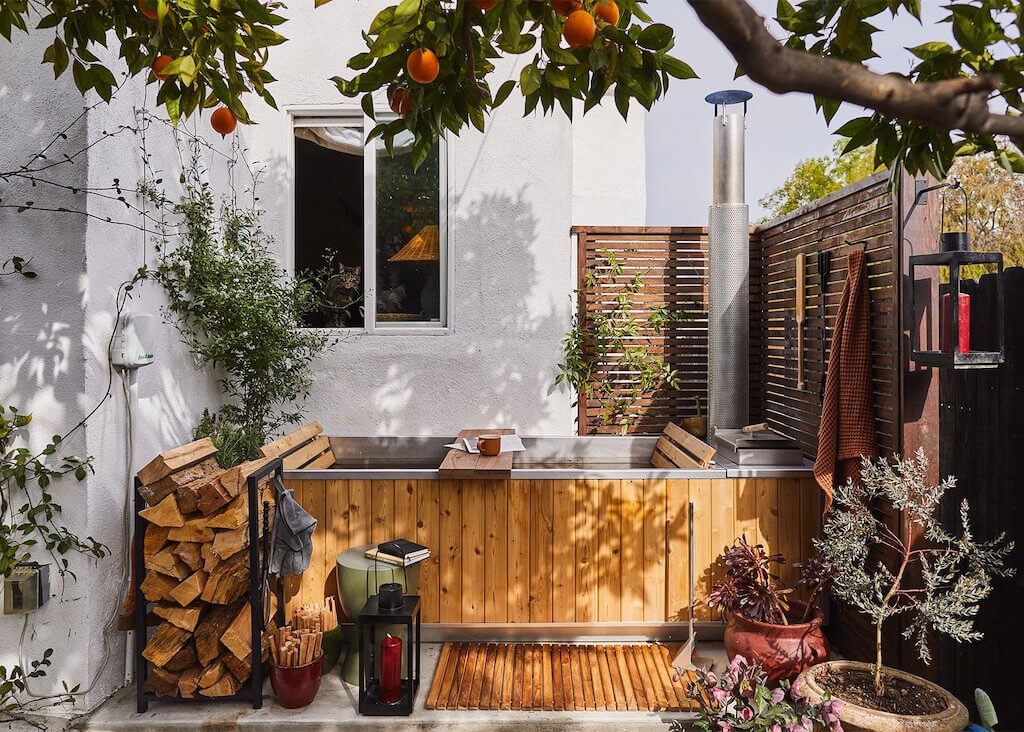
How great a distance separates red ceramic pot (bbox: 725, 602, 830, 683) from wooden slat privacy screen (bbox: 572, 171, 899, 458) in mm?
956

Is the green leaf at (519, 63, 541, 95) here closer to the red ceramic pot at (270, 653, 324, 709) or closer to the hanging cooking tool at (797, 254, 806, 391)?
the red ceramic pot at (270, 653, 324, 709)

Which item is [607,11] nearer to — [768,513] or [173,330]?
[768,513]

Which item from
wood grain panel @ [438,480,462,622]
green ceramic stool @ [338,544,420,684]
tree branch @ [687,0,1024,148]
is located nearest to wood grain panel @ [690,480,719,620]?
wood grain panel @ [438,480,462,622]

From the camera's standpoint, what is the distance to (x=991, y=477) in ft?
9.91

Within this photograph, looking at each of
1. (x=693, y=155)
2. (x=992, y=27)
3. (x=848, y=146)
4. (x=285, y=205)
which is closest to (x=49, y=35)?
(x=285, y=205)

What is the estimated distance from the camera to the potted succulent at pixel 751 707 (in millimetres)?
2318

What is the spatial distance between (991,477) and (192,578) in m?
3.42

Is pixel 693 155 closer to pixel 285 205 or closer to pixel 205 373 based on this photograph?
pixel 285 205

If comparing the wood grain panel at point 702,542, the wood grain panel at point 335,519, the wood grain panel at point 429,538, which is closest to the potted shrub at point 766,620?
the wood grain panel at point 702,542

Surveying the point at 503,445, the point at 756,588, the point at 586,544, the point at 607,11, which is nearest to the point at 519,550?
the point at 586,544

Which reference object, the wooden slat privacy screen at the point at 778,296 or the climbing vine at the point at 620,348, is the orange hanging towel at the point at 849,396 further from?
the climbing vine at the point at 620,348

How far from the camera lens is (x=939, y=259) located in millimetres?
2939

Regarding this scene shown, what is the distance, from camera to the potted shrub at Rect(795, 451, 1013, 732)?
2.64 meters

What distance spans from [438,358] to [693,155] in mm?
14291
